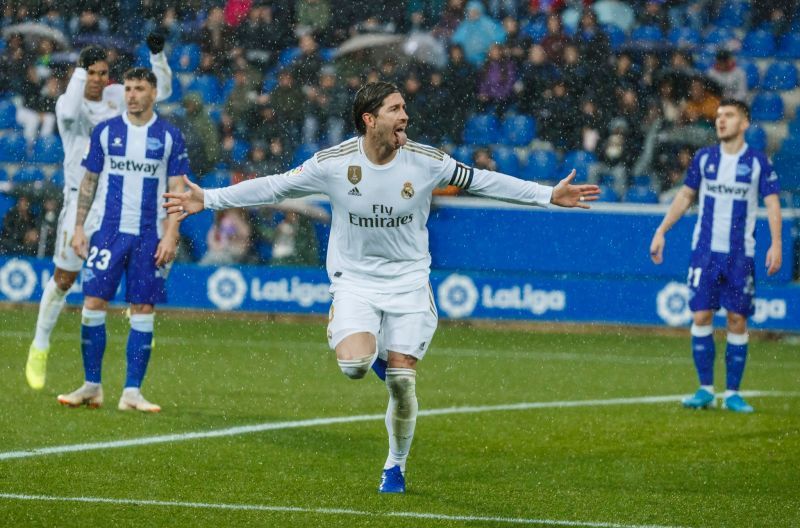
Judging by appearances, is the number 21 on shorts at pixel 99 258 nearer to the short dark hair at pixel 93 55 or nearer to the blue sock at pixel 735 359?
the short dark hair at pixel 93 55

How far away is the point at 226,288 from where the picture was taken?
15.8m

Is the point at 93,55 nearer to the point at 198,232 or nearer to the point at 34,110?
the point at 198,232

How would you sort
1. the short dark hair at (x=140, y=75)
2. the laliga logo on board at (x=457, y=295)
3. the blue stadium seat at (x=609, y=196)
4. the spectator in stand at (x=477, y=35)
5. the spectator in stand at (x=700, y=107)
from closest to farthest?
the short dark hair at (x=140, y=75) < the laliga logo on board at (x=457, y=295) < the blue stadium seat at (x=609, y=196) < the spectator in stand at (x=700, y=107) < the spectator in stand at (x=477, y=35)

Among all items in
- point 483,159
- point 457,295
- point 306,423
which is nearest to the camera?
point 306,423

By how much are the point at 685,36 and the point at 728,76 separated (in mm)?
1397

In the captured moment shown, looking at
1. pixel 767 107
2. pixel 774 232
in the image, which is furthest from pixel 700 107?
pixel 774 232

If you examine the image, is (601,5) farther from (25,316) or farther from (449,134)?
(25,316)

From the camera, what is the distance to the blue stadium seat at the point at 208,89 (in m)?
19.1

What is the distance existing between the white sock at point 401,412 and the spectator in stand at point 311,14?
1281 centimetres

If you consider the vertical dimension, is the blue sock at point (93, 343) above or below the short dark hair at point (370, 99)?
below

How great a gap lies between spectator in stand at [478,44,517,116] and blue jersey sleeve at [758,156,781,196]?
25.7 ft

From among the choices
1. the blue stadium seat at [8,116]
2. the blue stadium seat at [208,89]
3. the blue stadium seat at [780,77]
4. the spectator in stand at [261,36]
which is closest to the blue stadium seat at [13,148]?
the blue stadium seat at [8,116]

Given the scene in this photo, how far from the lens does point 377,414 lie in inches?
378

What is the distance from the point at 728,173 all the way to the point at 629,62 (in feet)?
24.3
